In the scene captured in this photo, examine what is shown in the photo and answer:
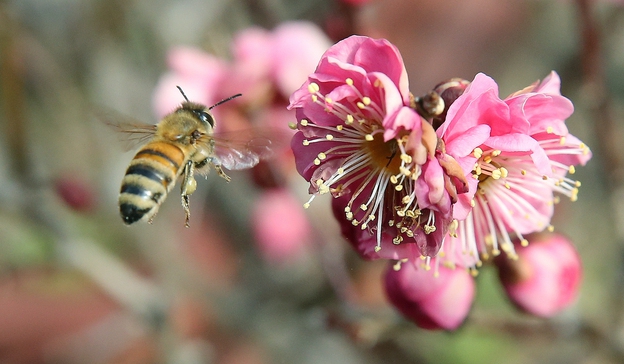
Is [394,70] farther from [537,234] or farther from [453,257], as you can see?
[537,234]

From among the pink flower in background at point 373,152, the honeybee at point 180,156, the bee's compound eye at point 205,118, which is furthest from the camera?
the bee's compound eye at point 205,118

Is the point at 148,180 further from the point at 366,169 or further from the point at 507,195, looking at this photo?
the point at 507,195

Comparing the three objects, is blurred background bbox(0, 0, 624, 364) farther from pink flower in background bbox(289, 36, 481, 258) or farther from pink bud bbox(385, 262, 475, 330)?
pink flower in background bbox(289, 36, 481, 258)

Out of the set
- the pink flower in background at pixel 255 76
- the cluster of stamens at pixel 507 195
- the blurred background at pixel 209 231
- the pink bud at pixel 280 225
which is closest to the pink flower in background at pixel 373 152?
the cluster of stamens at pixel 507 195

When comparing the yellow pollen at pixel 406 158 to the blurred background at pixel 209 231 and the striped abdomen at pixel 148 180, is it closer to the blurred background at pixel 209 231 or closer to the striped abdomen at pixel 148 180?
the striped abdomen at pixel 148 180

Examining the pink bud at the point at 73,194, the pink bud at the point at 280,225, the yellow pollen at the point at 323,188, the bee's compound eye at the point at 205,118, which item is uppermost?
the pink bud at the point at 73,194

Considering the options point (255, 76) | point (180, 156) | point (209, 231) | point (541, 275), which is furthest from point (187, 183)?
point (209, 231)

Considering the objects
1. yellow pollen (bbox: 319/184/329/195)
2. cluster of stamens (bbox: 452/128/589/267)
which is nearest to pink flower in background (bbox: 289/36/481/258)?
yellow pollen (bbox: 319/184/329/195)

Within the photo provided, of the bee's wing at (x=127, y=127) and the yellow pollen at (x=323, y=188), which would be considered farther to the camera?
the bee's wing at (x=127, y=127)
